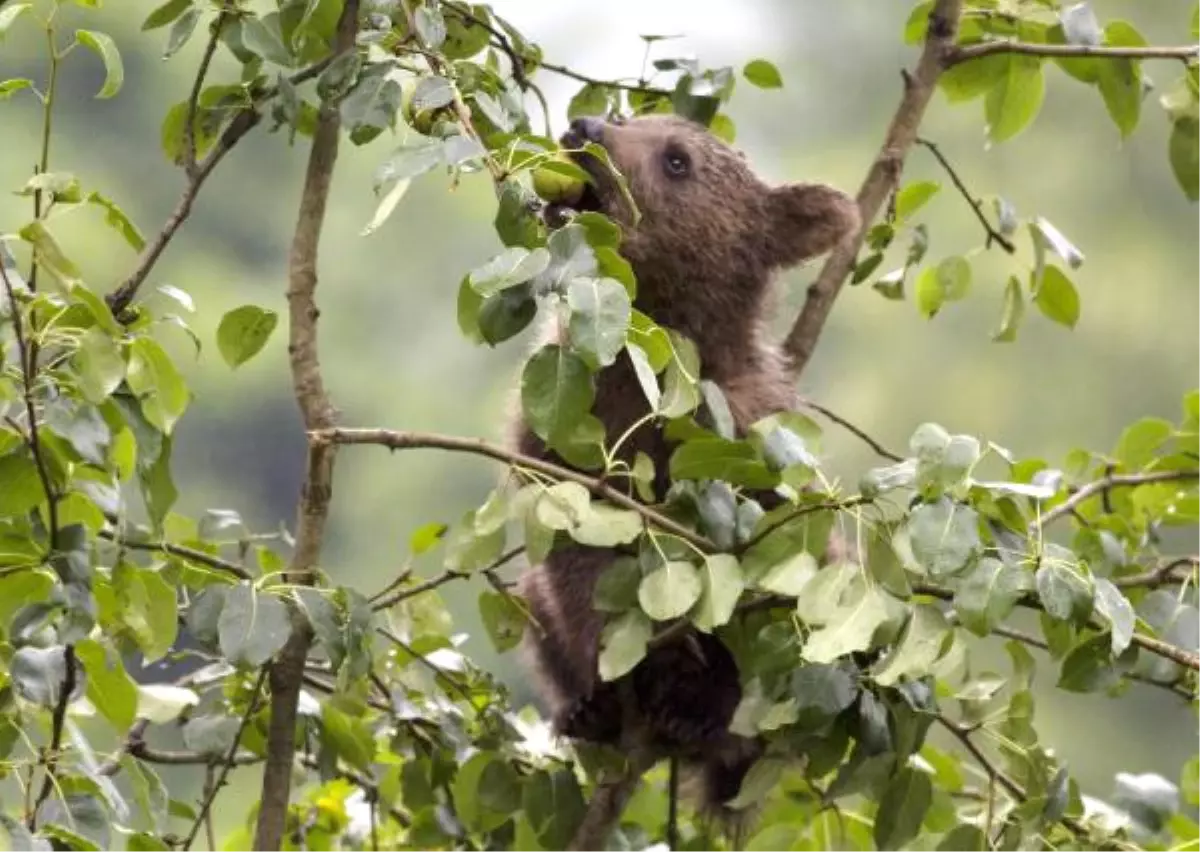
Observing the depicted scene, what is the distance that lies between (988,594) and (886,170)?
85 cm

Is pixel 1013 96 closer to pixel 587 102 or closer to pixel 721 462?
pixel 587 102

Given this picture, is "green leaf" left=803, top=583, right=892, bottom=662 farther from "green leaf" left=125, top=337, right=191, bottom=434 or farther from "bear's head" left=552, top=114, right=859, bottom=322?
"bear's head" left=552, top=114, right=859, bottom=322

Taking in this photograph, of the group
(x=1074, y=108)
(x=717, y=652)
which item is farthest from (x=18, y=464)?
(x=1074, y=108)

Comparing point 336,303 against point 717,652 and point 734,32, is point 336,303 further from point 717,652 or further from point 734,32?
point 717,652

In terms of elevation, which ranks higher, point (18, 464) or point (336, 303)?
point (18, 464)

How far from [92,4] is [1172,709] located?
427 centimetres

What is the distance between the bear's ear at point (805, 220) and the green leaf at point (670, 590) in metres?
0.82

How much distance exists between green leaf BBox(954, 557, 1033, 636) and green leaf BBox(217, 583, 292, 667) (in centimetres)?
46

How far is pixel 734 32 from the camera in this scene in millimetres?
4598

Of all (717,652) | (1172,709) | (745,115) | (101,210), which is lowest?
(1172,709)

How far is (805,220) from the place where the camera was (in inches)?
92.0

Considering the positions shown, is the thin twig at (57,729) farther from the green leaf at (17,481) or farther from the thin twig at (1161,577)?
the thin twig at (1161,577)

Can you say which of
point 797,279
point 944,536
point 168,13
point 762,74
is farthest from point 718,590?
point 797,279

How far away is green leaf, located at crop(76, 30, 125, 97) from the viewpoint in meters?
1.31
